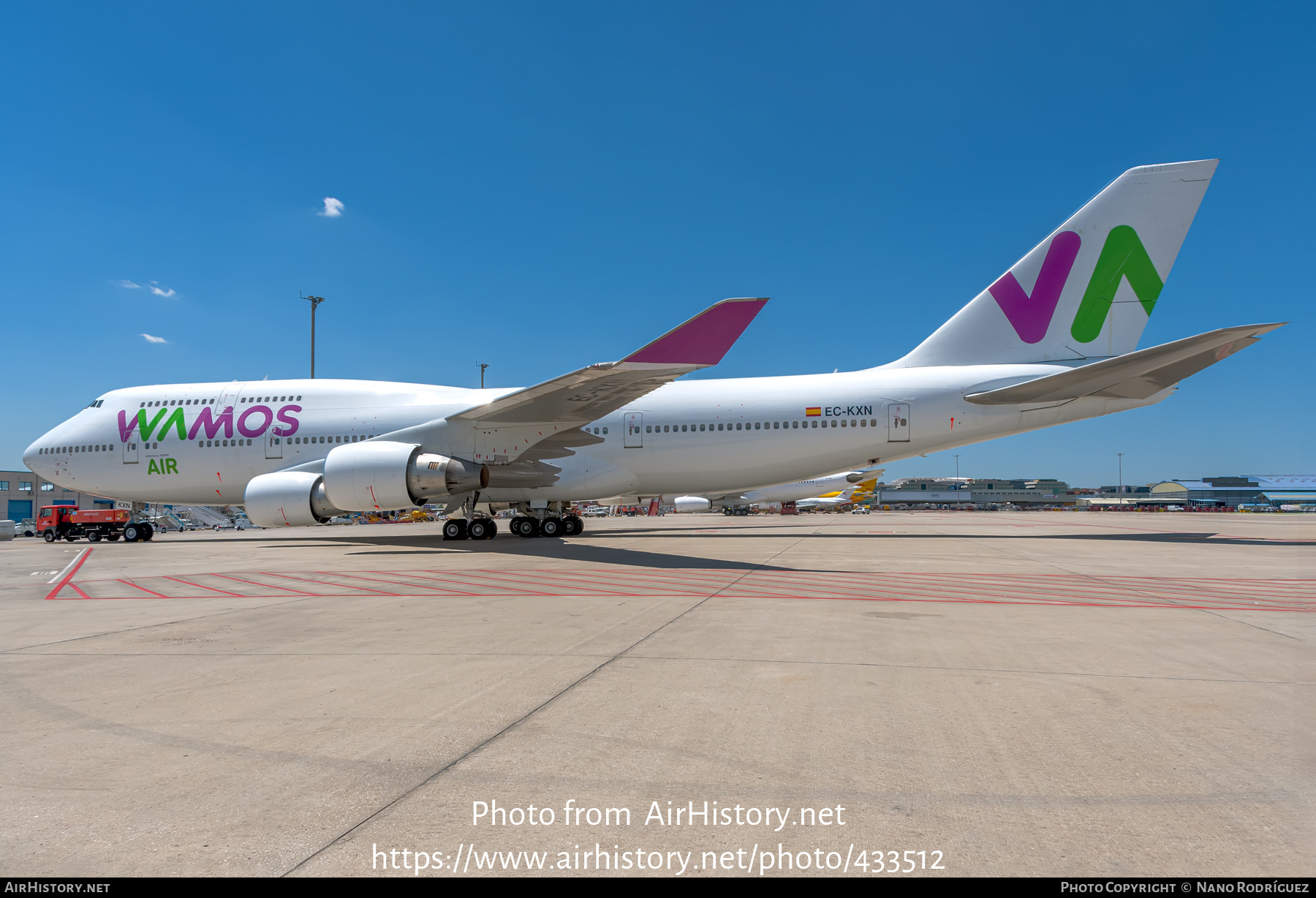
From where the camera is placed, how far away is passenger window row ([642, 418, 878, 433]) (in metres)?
17.3

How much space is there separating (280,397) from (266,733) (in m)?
18.0

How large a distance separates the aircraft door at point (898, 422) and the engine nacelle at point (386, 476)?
10.4 m

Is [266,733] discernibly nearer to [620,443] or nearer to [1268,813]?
[1268,813]

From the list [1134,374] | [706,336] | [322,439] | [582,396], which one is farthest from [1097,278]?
[322,439]

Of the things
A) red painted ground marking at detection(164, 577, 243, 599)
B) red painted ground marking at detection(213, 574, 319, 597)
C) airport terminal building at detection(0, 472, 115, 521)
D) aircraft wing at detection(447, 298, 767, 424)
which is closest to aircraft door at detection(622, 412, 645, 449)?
aircraft wing at detection(447, 298, 767, 424)

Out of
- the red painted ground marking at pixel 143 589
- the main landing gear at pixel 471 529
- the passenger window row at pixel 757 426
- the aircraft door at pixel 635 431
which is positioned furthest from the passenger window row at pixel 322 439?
the red painted ground marking at pixel 143 589

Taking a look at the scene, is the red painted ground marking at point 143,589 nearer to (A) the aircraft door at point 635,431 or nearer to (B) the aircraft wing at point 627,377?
(B) the aircraft wing at point 627,377

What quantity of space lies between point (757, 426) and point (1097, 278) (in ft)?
30.0

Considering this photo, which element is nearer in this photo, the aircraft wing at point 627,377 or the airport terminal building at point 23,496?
the aircraft wing at point 627,377

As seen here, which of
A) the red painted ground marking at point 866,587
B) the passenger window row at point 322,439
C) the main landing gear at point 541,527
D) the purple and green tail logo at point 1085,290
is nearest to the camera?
the red painted ground marking at point 866,587

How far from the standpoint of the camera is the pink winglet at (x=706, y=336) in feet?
38.0

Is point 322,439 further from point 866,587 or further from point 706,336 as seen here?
point 866,587

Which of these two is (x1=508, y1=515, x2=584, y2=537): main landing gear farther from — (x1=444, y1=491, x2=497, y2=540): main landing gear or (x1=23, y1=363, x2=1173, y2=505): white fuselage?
(x1=23, y1=363, x2=1173, y2=505): white fuselage

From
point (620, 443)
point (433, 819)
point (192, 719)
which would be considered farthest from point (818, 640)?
point (620, 443)
